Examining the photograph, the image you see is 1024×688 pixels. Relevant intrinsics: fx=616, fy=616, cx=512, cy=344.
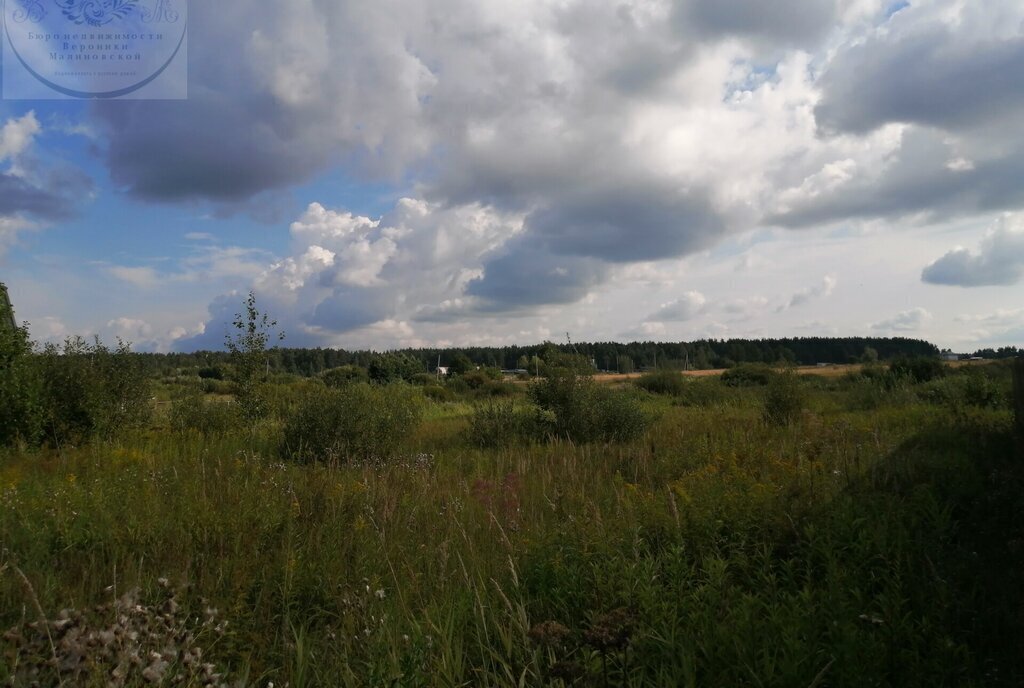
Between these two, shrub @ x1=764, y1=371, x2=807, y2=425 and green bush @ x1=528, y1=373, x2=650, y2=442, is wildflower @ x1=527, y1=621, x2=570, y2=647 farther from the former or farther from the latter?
shrub @ x1=764, y1=371, x2=807, y2=425

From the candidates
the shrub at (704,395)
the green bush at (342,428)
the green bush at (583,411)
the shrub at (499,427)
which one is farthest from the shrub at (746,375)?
the green bush at (342,428)

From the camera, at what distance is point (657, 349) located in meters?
87.6

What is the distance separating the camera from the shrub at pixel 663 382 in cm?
3258

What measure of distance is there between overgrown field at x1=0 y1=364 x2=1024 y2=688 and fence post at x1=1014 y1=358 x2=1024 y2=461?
0.79 ft

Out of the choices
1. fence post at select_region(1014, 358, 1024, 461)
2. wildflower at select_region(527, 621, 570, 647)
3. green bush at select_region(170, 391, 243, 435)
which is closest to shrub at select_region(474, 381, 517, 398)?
green bush at select_region(170, 391, 243, 435)

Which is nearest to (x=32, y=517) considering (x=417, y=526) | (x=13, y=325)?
(x=417, y=526)

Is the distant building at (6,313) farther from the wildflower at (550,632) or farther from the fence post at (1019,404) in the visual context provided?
the fence post at (1019,404)

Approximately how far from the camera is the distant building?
10643 mm

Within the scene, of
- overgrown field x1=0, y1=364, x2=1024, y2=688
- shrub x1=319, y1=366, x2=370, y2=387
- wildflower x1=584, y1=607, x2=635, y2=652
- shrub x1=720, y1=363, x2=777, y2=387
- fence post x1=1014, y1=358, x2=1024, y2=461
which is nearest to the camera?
wildflower x1=584, y1=607, x2=635, y2=652

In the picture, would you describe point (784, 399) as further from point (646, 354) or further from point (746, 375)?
point (646, 354)

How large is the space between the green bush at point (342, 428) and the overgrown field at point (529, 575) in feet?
10.8

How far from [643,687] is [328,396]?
32.9ft

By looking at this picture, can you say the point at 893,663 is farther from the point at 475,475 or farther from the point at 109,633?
the point at 475,475

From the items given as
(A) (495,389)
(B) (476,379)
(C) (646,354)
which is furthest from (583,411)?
(C) (646,354)
